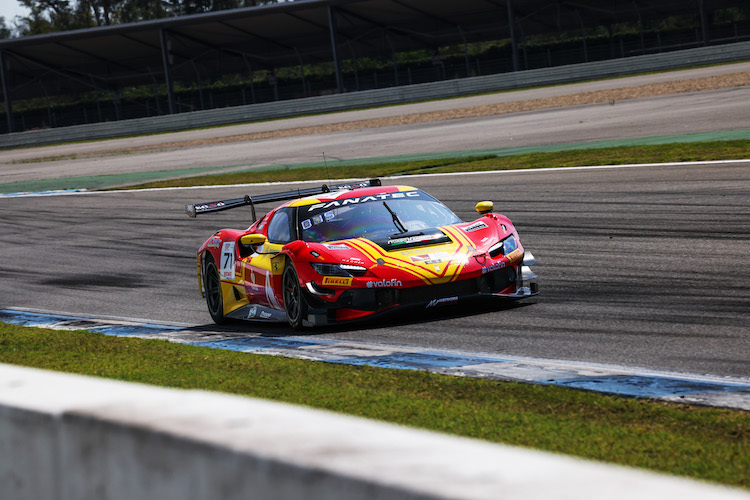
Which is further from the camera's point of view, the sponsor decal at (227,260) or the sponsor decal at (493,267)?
the sponsor decal at (227,260)

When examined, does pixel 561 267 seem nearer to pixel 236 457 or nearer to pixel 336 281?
pixel 336 281

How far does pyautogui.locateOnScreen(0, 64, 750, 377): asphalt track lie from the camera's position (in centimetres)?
695

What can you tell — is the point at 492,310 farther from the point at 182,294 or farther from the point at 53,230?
the point at 53,230

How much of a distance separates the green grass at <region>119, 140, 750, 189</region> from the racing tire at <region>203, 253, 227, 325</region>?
8470 millimetres

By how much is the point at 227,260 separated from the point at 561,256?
3.46 metres

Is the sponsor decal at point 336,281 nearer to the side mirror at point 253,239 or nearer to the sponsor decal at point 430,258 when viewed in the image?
the sponsor decal at point 430,258

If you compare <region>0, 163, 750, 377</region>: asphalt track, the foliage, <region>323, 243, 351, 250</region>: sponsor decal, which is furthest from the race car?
the foliage

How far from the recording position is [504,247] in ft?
27.6

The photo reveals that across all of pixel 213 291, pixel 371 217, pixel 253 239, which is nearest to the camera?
pixel 253 239

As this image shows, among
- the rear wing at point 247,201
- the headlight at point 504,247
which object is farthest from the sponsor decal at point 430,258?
the rear wing at point 247,201

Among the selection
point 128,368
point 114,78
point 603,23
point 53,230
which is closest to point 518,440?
point 128,368

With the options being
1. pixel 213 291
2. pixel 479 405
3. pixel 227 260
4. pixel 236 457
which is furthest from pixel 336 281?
pixel 236 457

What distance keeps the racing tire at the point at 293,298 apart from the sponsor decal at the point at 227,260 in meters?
1.20

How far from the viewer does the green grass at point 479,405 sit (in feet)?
13.0
